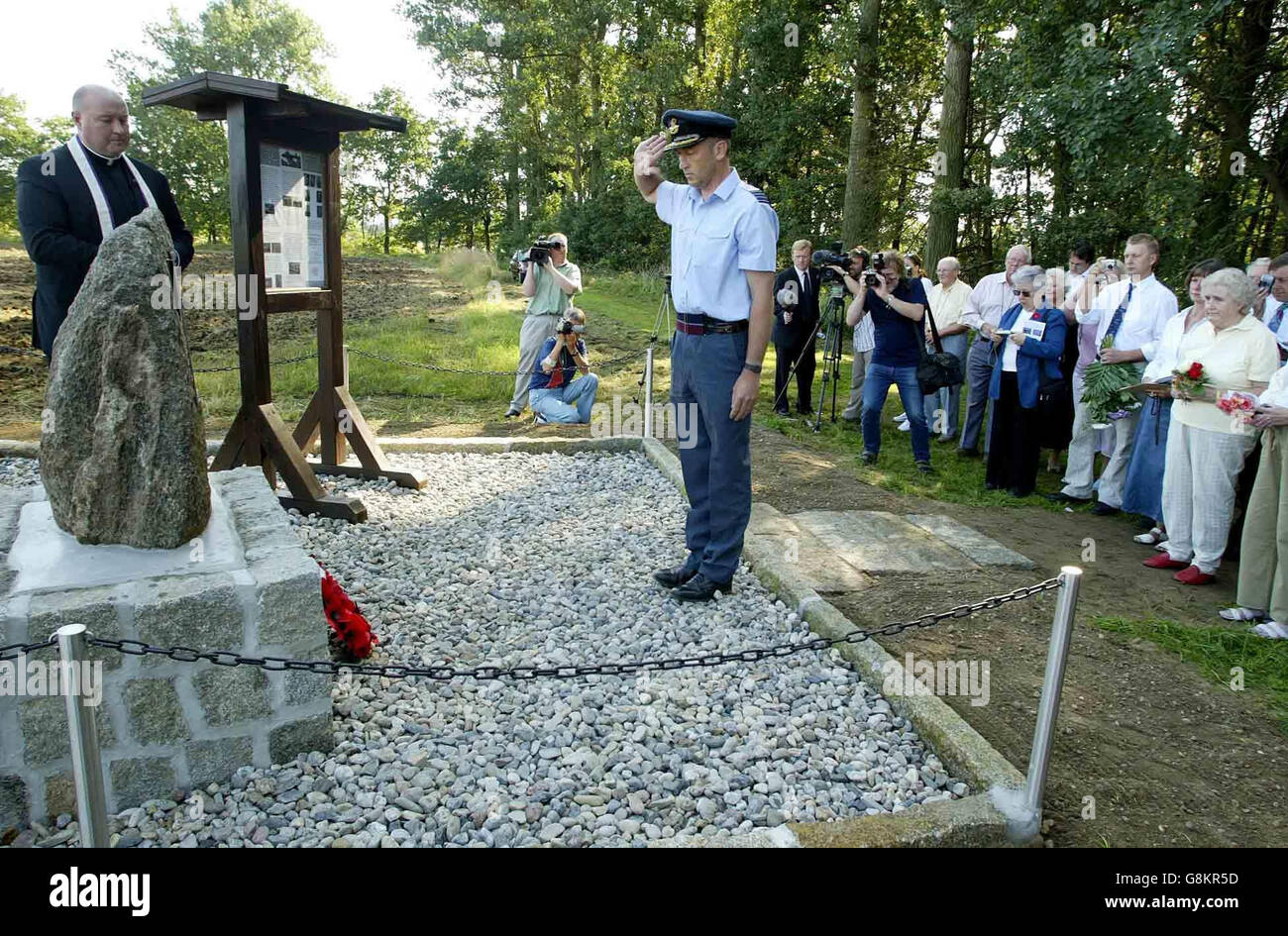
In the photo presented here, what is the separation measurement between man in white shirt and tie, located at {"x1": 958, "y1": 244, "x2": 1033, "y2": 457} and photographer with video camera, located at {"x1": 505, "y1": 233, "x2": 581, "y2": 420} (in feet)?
13.1

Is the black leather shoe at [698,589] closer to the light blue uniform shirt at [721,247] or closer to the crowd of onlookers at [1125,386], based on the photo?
the light blue uniform shirt at [721,247]

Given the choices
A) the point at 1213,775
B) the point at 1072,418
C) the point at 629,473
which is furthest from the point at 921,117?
the point at 1213,775

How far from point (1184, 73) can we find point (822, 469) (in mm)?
5045

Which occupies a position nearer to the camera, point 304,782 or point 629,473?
point 304,782

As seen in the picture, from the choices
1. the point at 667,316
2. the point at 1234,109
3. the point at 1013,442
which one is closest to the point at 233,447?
the point at 1013,442

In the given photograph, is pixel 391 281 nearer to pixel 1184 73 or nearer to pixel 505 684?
pixel 1184 73

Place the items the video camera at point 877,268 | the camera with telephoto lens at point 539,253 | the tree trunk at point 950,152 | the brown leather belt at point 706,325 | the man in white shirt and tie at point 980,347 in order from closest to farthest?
the brown leather belt at point 706,325 < the video camera at point 877,268 < the man in white shirt and tie at point 980,347 < the camera with telephoto lens at point 539,253 < the tree trunk at point 950,152

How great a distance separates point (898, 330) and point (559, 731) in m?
5.52

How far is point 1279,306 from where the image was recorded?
553cm

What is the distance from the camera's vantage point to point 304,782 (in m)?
3.03

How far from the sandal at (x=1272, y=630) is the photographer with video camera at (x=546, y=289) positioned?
6.51 meters

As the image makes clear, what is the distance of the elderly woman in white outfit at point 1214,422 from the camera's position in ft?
16.3

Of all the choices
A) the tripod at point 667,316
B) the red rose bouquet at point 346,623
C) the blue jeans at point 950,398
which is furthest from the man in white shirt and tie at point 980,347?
the red rose bouquet at point 346,623

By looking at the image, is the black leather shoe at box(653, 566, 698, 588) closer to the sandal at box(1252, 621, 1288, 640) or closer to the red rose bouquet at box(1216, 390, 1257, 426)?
the sandal at box(1252, 621, 1288, 640)
